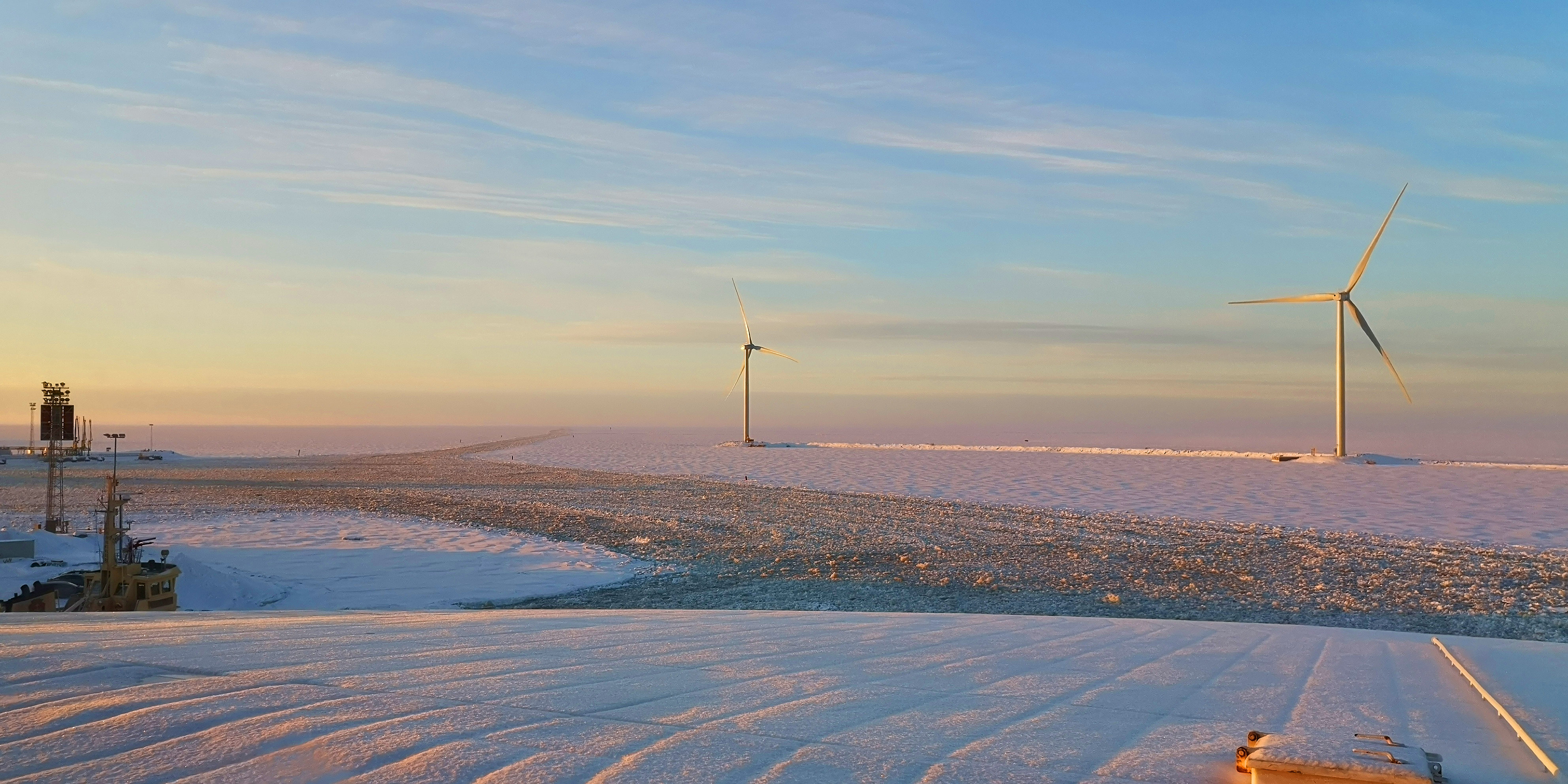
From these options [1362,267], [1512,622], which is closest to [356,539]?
[1512,622]

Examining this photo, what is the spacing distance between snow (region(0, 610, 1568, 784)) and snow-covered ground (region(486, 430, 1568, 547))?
20.1 metres

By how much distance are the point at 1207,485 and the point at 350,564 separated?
33.2 meters

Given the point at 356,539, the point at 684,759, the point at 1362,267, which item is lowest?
the point at 356,539

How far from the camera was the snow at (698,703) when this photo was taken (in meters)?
4.18

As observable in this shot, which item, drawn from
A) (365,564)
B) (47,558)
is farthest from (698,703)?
(47,558)

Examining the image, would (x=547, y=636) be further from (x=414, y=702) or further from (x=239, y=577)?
(x=239, y=577)

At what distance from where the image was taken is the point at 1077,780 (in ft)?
13.9

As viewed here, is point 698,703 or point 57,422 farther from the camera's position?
point 57,422

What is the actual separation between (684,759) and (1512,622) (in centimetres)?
1405

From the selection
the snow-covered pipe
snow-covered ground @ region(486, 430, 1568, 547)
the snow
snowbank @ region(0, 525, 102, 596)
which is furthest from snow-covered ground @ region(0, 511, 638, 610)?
snow-covered ground @ region(486, 430, 1568, 547)

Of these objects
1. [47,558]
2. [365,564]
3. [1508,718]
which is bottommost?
[365,564]

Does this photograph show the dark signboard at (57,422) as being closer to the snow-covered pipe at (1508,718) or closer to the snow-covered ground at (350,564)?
the snow-covered ground at (350,564)

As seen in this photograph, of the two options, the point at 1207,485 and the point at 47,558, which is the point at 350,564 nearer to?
the point at 47,558

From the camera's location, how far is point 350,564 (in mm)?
20250
